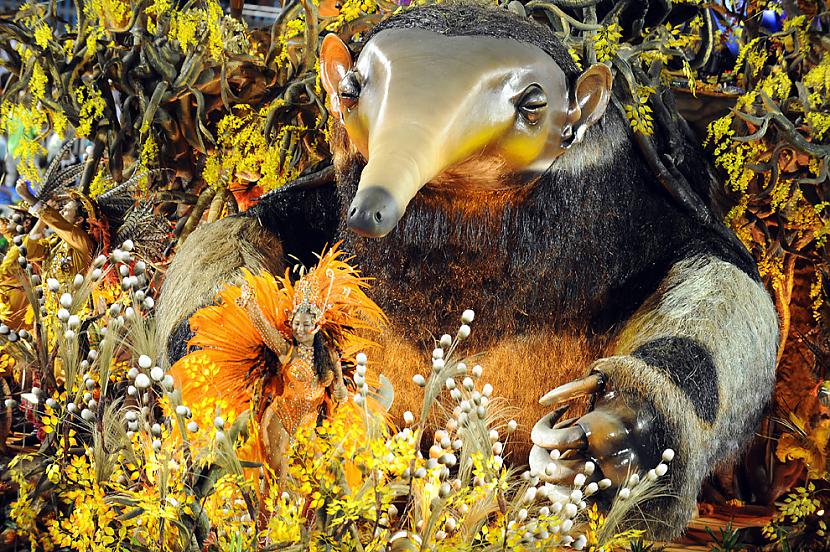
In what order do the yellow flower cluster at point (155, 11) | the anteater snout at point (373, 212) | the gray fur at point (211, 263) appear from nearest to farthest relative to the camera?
1. the anteater snout at point (373, 212)
2. the gray fur at point (211, 263)
3. the yellow flower cluster at point (155, 11)

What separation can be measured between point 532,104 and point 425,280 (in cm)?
34

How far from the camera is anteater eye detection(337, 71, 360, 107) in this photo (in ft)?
4.66

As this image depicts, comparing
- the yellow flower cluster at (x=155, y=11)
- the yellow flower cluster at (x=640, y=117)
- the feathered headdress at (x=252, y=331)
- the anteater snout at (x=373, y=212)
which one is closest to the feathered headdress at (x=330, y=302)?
the feathered headdress at (x=252, y=331)

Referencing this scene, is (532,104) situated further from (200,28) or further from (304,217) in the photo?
(200,28)

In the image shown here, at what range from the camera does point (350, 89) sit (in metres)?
1.42

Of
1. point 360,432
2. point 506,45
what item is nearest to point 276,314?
point 360,432

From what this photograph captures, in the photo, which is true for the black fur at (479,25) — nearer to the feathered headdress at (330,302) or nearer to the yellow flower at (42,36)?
the feathered headdress at (330,302)

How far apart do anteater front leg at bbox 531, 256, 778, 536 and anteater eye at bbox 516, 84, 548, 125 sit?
35cm

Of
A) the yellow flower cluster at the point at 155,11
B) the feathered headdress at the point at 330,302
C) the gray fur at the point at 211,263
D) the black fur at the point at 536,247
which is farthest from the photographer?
the yellow flower cluster at the point at 155,11

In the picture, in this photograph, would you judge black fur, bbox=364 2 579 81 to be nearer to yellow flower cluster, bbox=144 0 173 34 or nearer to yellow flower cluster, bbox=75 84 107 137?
yellow flower cluster, bbox=144 0 173 34

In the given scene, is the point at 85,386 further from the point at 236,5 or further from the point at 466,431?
the point at 236,5

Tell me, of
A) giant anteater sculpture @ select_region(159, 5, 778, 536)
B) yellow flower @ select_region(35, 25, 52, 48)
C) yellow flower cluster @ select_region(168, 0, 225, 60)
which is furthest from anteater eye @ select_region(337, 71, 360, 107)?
yellow flower @ select_region(35, 25, 52, 48)

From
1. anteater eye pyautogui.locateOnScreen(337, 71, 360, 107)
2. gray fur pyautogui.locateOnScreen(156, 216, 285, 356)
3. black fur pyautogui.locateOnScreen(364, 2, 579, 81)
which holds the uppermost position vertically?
black fur pyautogui.locateOnScreen(364, 2, 579, 81)

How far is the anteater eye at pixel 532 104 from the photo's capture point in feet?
4.56
